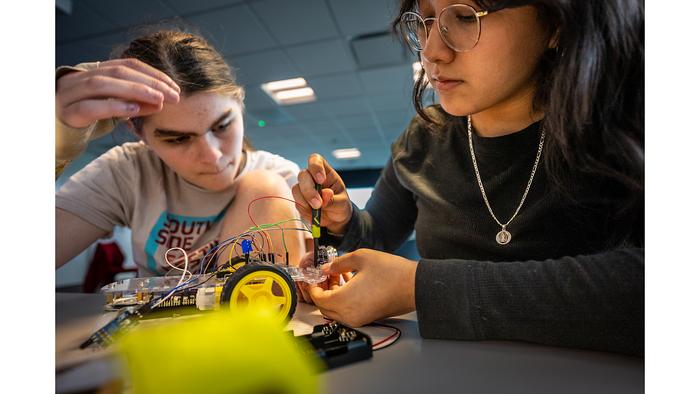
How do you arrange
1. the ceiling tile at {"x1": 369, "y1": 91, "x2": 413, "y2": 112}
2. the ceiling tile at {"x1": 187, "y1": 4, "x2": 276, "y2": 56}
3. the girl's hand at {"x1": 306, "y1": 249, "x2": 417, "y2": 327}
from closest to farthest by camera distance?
the girl's hand at {"x1": 306, "y1": 249, "x2": 417, "y2": 327} → the ceiling tile at {"x1": 187, "y1": 4, "x2": 276, "y2": 56} → the ceiling tile at {"x1": 369, "y1": 91, "x2": 413, "y2": 112}

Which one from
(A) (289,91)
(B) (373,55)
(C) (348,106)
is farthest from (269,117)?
(C) (348,106)

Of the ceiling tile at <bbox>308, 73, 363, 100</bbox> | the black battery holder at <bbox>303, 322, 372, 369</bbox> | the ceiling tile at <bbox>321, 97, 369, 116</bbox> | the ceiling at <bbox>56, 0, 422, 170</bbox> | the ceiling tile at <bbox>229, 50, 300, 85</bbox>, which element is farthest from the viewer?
the ceiling tile at <bbox>321, 97, 369, 116</bbox>

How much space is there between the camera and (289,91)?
99 centimetres

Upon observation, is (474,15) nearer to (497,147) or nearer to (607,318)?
(497,147)

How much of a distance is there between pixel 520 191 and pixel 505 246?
0.29 feet

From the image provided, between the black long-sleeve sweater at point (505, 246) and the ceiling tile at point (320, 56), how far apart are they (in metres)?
0.68

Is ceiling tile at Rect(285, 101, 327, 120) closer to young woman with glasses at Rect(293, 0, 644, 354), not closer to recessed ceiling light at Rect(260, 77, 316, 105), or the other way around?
recessed ceiling light at Rect(260, 77, 316, 105)

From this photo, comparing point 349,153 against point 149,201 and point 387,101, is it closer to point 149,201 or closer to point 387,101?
point 149,201

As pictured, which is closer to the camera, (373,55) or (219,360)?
(219,360)

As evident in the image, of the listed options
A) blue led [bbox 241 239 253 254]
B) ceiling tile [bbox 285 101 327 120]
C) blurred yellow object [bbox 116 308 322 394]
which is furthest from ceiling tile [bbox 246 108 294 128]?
blurred yellow object [bbox 116 308 322 394]

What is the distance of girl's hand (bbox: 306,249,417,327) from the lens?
0.40m

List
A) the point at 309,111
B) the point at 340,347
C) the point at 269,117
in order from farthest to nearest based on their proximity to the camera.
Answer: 1. the point at 309,111
2. the point at 269,117
3. the point at 340,347

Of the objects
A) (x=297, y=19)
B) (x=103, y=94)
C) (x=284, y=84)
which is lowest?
(x=103, y=94)

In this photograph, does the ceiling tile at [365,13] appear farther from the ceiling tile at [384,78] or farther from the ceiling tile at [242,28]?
the ceiling tile at [384,78]
